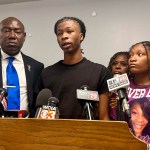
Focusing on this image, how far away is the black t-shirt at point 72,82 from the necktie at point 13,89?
250 millimetres

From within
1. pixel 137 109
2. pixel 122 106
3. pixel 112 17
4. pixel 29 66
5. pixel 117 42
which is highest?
pixel 112 17

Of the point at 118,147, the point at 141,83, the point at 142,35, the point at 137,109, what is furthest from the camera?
the point at 142,35

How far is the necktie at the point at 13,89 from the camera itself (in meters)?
1.77

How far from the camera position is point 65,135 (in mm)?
819

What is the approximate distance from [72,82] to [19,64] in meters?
0.54

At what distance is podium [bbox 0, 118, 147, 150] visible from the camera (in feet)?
2.61

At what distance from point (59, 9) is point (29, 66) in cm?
147

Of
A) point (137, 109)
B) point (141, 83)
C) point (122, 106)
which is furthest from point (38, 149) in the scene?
point (141, 83)

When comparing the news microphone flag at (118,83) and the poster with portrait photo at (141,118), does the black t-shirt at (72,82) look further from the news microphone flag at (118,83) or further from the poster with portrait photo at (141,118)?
the news microphone flag at (118,83)

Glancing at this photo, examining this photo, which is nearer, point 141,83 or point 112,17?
point 141,83

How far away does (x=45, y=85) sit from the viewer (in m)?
1.60

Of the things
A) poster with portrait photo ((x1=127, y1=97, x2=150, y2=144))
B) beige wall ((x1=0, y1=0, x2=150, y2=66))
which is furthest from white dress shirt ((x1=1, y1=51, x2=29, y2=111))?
beige wall ((x1=0, y1=0, x2=150, y2=66))

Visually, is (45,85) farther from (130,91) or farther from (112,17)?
(112,17)

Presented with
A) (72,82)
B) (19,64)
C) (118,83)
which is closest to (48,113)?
(118,83)
